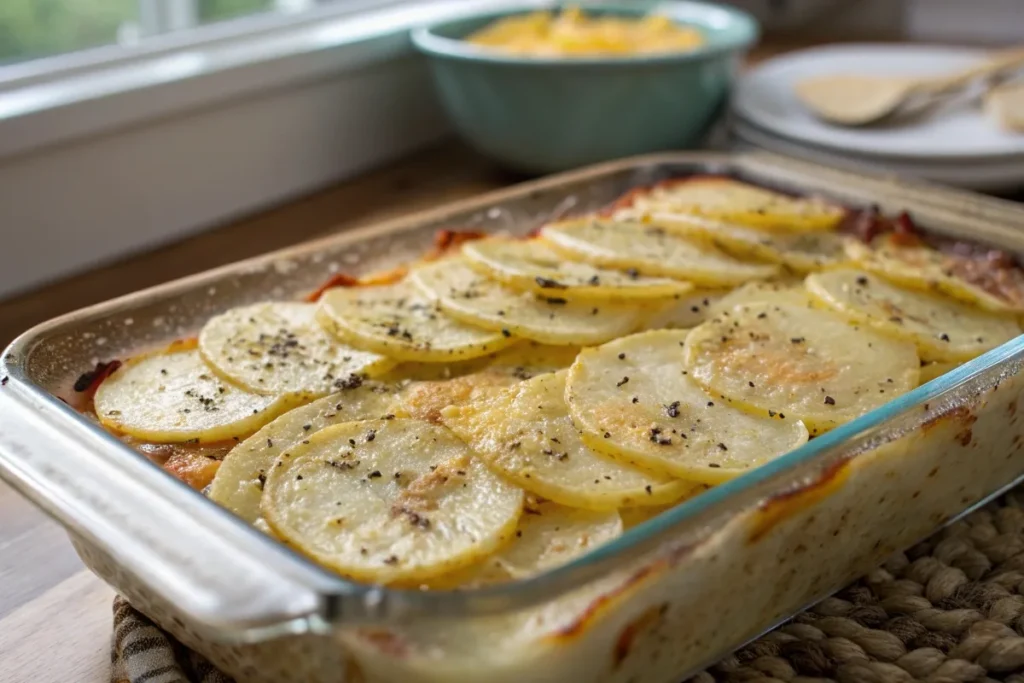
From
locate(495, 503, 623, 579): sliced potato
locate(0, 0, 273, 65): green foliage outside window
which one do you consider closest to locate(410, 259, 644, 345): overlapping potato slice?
locate(495, 503, 623, 579): sliced potato

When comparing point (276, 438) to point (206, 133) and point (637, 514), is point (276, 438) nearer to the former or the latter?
point (637, 514)

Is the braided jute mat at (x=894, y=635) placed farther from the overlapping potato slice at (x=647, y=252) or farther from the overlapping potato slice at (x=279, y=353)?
the overlapping potato slice at (x=647, y=252)

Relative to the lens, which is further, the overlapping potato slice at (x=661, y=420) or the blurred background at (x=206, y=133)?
the blurred background at (x=206, y=133)

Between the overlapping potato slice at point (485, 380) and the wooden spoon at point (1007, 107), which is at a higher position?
the wooden spoon at point (1007, 107)

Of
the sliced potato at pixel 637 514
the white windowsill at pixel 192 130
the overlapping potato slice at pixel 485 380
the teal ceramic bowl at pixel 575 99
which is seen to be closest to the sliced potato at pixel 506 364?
the overlapping potato slice at pixel 485 380

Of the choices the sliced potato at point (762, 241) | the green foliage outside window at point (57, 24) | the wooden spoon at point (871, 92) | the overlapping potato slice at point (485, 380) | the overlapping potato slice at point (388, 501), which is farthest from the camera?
the wooden spoon at point (871, 92)

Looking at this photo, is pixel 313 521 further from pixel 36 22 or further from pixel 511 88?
pixel 36 22

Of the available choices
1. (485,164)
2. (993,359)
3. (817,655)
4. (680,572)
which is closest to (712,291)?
(993,359)
